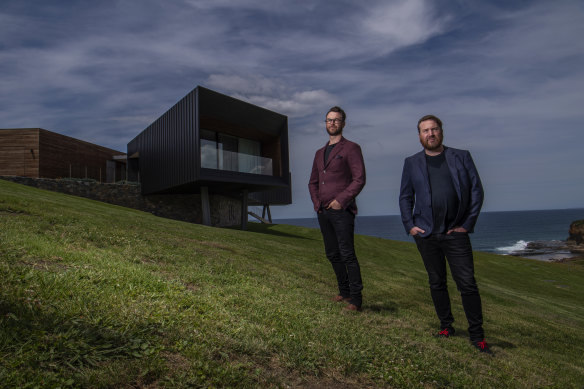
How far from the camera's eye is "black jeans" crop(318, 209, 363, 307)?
4.38m

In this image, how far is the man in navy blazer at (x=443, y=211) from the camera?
3.62m

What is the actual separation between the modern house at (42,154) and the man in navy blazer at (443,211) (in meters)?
31.4

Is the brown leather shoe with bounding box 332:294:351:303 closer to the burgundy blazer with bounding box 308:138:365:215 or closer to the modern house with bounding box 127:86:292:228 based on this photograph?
the burgundy blazer with bounding box 308:138:365:215

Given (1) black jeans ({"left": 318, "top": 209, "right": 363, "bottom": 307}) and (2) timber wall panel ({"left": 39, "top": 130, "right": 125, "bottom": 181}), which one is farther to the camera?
(2) timber wall panel ({"left": 39, "top": 130, "right": 125, "bottom": 181})

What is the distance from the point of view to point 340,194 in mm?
4359

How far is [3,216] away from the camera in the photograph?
6.48 metres

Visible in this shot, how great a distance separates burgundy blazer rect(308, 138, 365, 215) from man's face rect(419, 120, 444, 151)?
0.89m

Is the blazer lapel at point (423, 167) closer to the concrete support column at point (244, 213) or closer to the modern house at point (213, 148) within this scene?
the modern house at point (213, 148)

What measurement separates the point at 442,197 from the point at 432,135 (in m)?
0.77

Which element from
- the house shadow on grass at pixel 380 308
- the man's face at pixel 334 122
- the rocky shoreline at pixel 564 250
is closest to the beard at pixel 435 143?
the man's face at pixel 334 122

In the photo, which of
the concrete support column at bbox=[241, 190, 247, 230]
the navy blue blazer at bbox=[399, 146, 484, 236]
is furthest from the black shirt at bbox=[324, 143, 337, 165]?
the concrete support column at bbox=[241, 190, 247, 230]

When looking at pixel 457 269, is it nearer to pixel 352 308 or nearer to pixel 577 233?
pixel 352 308

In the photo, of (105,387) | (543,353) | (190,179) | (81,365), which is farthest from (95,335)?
(190,179)

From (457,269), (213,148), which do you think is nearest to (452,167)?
(457,269)
